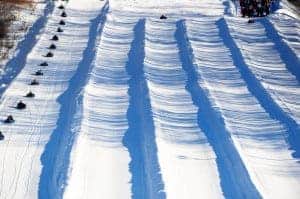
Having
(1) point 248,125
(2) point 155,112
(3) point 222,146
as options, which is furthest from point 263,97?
(3) point 222,146

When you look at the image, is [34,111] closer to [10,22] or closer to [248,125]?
[248,125]

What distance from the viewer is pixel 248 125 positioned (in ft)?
38.8

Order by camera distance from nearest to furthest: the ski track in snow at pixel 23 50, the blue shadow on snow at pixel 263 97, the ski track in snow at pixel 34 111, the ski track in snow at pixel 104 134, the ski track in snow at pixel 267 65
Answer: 1. the ski track in snow at pixel 104 134
2. the ski track in snow at pixel 34 111
3. the blue shadow on snow at pixel 263 97
4. the ski track in snow at pixel 267 65
5. the ski track in snow at pixel 23 50

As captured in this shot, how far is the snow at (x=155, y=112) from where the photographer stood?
31.5 ft

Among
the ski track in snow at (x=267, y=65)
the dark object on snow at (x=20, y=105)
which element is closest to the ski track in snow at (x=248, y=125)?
the ski track in snow at (x=267, y=65)

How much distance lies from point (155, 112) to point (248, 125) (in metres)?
1.57

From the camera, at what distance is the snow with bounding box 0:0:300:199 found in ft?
31.5

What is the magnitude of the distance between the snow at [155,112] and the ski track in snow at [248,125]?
0.02 m

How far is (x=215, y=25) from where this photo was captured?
20047 millimetres

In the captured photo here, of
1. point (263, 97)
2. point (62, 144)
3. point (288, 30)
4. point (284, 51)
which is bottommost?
point (288, 30)

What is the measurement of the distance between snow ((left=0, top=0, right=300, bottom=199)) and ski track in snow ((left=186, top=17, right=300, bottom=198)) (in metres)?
0.02

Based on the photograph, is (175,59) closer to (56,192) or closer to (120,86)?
(120,86)

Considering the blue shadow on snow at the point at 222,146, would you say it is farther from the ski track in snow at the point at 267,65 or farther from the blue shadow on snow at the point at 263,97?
the ski track in snow at the point at 267,65

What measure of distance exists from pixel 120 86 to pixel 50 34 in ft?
16.3
